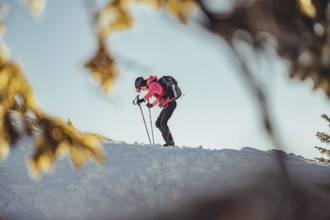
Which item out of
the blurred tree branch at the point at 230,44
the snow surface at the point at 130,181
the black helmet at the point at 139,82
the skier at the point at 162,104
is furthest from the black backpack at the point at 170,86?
the blurred tree branch at the point at 230,44

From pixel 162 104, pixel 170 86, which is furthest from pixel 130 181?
pixel 162 104

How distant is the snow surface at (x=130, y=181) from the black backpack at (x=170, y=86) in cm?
263

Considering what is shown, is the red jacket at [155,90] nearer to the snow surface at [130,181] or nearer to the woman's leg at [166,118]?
the woman's leg at [166,118]

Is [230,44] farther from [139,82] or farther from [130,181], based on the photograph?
[139,82]

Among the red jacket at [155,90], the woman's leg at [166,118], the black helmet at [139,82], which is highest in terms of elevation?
the black helmet at [139,82]

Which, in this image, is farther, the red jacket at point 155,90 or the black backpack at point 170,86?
the black backpack at point 170,86

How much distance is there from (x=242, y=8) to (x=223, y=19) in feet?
0.57

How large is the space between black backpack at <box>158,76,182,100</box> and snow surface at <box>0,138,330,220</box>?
8.64ft

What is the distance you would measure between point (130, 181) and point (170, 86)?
456cm

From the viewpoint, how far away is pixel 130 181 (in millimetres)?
7832

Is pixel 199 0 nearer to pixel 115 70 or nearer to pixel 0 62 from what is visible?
pixel 115 70

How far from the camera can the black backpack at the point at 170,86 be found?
11.6 m

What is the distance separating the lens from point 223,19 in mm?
3174

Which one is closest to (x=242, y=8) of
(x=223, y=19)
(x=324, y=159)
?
(x=223, y=19)
